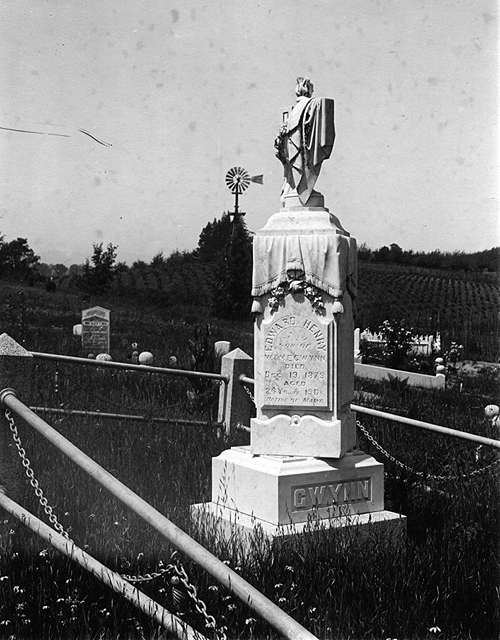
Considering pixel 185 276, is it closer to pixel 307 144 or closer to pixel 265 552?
pixel 307 144

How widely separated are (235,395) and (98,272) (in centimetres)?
1695

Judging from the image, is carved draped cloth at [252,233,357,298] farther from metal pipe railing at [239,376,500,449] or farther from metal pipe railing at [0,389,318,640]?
metal pipe railing at [0,389,318,640]

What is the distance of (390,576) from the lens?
4742 millimetres

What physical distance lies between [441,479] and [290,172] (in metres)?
3.04

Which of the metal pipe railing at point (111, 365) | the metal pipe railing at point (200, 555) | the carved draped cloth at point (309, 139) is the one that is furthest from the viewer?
the metal pipe railing at point (111, 365)

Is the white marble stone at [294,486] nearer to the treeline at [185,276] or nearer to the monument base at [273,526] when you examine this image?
the monument base at [273,526]

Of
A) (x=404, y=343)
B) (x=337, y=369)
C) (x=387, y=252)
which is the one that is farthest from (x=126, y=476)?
(x=387, y=252)

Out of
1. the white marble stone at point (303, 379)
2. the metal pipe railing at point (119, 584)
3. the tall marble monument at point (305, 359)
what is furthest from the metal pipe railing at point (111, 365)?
the metal pipe railing at point (119, 584)

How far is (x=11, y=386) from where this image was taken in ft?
17.5

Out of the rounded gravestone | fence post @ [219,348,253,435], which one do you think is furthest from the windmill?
fence post @ [219,348,253,435]

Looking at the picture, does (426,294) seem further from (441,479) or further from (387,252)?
(441,479)

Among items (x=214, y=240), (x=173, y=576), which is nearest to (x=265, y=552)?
Answer: (x=173, y=576)

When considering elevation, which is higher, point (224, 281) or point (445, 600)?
point (224, 281)

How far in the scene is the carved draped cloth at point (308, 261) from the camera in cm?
586
